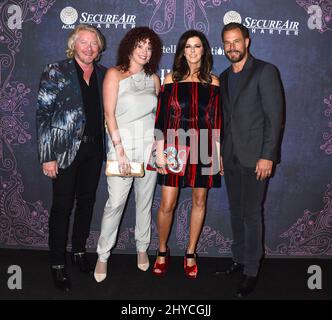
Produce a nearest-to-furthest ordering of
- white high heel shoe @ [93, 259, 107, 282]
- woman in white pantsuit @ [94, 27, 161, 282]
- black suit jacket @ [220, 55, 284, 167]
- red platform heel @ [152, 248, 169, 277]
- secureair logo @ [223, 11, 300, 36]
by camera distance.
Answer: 1. black suit jacket @ [220, 55, 284, 167]
2. woman in white pantsuit @ [94, 27, 161, 282]
3. white high heel shoe @ [93, 259, 107, 282]
4. red platform heel @ [152, 248, 169, 277]
5. secureair logo @ [223, 11, 300, 36]

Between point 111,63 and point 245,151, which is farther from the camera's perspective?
point 111,63

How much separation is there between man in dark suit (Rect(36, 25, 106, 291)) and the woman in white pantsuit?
0.15m

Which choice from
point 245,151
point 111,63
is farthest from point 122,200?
point 111,63

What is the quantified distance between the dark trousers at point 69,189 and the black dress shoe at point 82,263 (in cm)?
26

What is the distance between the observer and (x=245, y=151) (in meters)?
2.47

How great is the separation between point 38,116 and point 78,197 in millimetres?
689

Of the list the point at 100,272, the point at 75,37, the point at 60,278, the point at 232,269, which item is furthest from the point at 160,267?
the point at 75,37

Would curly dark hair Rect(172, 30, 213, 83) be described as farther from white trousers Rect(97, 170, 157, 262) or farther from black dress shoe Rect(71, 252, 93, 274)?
black dress shoe Rect(71, 252, 93, 274)

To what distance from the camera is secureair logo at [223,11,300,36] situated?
297 cm

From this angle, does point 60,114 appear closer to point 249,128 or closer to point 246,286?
point 249,128

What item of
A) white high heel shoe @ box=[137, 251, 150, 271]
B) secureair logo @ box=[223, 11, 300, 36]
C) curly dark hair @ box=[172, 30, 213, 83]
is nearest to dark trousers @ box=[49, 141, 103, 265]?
white high heel shoe @ box=[137, 251, 150, 271]

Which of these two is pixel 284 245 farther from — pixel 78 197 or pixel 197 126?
pixel 78 197

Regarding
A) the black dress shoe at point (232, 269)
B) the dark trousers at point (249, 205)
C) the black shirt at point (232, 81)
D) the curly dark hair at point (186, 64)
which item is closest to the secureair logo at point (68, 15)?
the curly dark hair at point (186, 64)

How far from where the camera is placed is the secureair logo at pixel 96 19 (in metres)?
3.01
